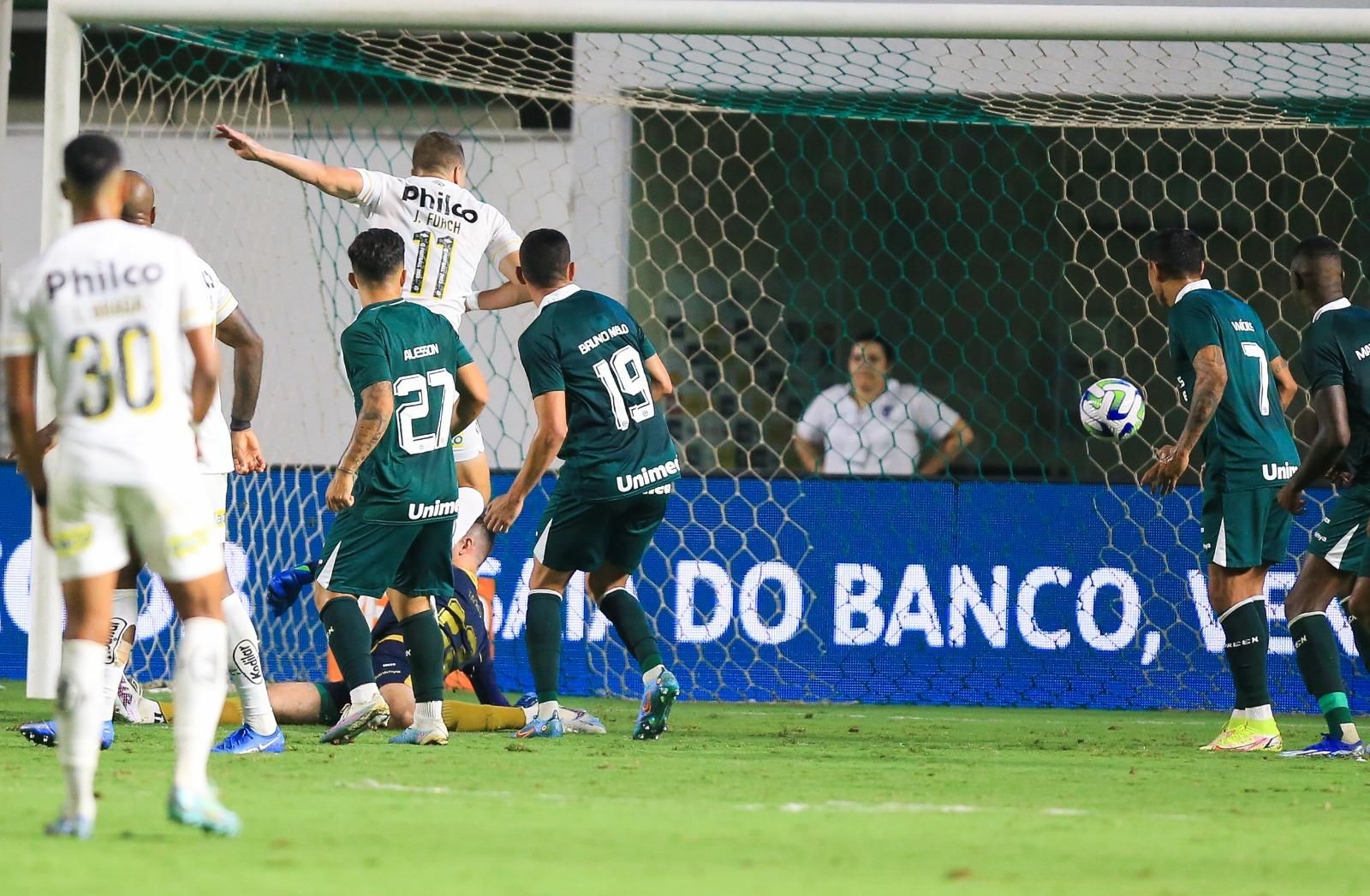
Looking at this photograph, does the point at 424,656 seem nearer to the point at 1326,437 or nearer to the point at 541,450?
the point at 541,450

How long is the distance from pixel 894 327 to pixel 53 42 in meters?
8.27

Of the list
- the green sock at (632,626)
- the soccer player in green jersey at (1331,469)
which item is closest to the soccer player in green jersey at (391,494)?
the green sock at (632,626)

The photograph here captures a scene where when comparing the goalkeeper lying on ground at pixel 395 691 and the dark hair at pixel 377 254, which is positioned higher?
the dark hair at pixel 377 254

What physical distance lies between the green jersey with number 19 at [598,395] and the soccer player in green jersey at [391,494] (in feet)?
1.66

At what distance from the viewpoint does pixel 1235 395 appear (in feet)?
23.8

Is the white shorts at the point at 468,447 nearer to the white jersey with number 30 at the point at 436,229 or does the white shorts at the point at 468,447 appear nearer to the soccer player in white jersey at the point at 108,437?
the white jersey with number 30 at the point at 436,229

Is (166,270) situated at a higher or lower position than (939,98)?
lower

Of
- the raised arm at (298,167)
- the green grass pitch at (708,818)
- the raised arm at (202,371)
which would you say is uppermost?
the raised arm at (298,167)

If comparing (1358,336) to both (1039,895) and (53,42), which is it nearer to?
(1039,895)

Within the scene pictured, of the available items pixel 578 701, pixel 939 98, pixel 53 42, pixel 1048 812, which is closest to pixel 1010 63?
pixel 939 98

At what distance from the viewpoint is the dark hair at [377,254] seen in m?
6.57

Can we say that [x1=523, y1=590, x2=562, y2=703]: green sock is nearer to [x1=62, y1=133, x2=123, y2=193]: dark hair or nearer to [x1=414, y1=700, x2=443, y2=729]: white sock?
[x1=414, y1=700, x2=443, y2=729]: white sock

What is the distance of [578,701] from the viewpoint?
9.41 metres

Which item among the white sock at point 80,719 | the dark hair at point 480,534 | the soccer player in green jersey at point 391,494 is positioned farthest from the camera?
the dark hair at point 480,534
